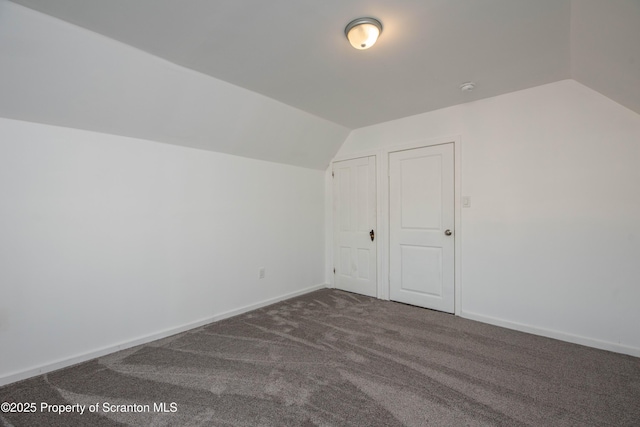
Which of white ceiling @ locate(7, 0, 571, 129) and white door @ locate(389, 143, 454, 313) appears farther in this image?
white door @ locate(389, 143, 454, 313)

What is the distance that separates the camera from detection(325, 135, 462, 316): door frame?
10.6 ft

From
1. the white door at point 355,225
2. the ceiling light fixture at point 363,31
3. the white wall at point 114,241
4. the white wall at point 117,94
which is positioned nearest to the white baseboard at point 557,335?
the white door at point 355,225

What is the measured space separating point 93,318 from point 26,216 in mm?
949

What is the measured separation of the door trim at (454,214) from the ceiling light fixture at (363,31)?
6.05 ft

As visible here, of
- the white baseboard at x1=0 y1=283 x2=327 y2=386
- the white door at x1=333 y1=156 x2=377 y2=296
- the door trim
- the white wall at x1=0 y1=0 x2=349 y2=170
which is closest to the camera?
the white wall at x1=0 y1=0 x2=349 y2=170

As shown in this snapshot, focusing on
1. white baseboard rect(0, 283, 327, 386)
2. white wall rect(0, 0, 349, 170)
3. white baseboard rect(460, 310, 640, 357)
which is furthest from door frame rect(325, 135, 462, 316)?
white baseboard rect(0, 283, 327, 386)

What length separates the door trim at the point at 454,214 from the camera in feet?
10.6

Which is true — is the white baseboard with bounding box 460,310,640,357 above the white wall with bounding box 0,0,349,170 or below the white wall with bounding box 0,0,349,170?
below

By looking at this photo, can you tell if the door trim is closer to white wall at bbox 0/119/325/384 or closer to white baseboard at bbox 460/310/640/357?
white baseboard at bbox 460/310/640/357

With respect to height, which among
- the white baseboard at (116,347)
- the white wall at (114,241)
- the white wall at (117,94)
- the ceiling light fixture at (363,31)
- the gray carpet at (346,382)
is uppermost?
the ceiling light fixture at (363,31)

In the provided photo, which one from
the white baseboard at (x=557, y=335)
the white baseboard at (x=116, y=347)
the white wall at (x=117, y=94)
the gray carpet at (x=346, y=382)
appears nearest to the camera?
the gray carpet at (x=346, y=382)

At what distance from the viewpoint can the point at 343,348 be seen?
2.45 m

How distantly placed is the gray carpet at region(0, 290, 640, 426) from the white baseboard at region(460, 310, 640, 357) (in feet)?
0.32

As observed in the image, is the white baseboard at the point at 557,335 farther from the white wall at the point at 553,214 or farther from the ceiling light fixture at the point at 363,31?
the ceiling light fixture at the point at 363,31
